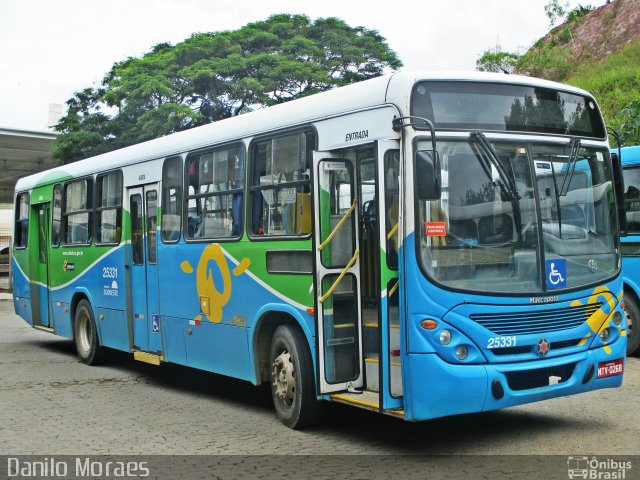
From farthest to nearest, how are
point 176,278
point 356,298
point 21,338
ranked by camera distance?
point 21,338 → point 176,278 → point 356,298

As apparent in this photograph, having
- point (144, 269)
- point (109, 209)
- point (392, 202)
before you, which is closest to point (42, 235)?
point (109, 209)

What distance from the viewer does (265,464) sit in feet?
22.2

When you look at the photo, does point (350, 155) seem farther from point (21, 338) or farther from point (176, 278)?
point (21, 338)

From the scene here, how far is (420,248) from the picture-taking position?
6.61 m

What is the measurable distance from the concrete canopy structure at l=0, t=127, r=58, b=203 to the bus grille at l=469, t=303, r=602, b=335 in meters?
31.5

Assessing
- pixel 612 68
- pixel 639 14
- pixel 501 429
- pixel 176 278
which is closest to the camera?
pixel 501 429

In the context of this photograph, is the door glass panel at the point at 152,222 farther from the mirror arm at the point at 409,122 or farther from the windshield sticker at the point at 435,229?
the windshield sticker at the point at 435,229

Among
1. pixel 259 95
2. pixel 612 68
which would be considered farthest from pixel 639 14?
pixel 259 95

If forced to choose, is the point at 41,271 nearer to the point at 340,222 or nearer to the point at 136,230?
the point at 136,230

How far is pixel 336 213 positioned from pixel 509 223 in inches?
58.4

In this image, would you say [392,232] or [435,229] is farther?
[392,232]

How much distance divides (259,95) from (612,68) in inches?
487

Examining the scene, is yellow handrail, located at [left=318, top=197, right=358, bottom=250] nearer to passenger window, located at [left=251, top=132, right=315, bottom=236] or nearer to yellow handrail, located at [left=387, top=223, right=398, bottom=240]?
passenger window, located at [left=251, top=132, right=315, bottom=236]

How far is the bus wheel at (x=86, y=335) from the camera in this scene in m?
12.8
